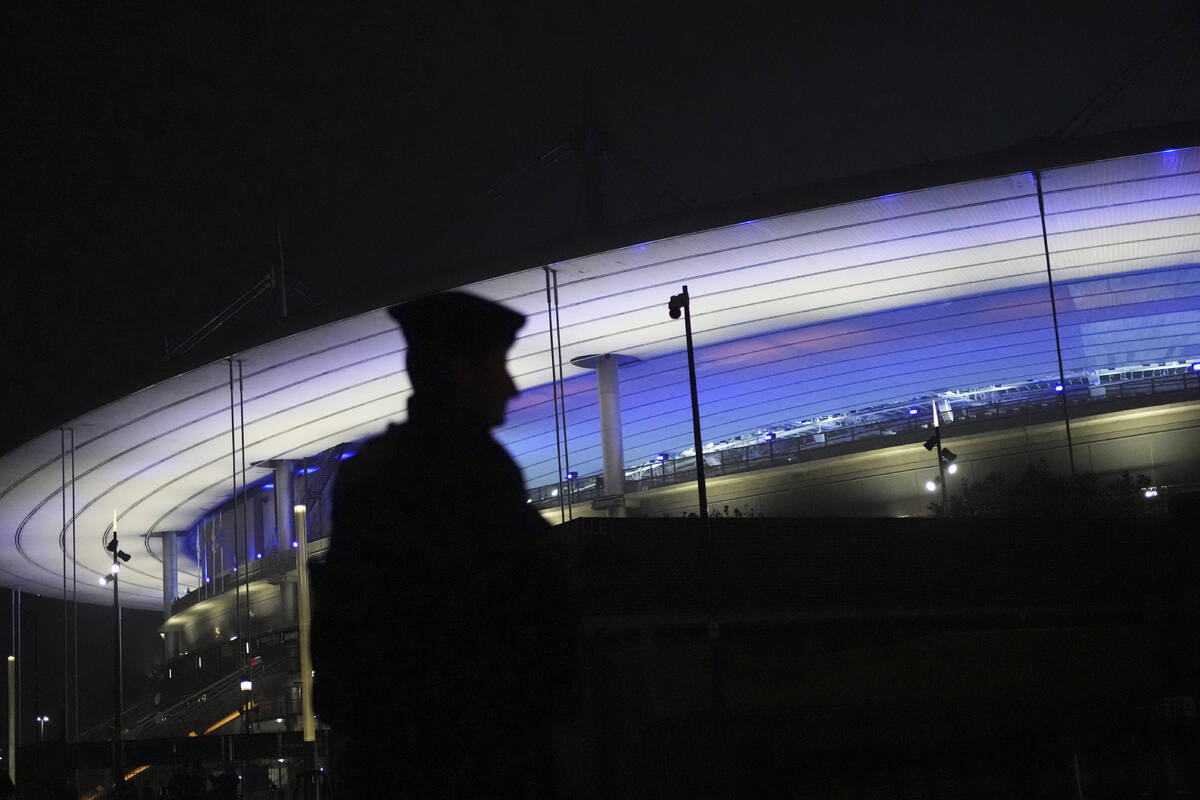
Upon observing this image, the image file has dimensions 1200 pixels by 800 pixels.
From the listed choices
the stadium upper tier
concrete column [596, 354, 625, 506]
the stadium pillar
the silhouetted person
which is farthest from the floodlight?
concrete column [596, 354, 625, 506]

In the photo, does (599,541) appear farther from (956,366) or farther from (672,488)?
(956,366)

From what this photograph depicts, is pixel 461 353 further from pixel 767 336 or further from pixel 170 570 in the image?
pixel 170 570

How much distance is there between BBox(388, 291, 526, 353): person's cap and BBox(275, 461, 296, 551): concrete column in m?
45.3

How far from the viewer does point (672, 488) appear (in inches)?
1615

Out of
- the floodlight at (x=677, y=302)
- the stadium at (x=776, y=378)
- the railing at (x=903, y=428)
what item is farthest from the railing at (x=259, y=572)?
the floodlight at (x=677, y=302)

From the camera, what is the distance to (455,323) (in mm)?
2414

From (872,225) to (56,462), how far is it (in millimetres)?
27495

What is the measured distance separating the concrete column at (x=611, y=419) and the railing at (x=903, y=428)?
0.90 meters

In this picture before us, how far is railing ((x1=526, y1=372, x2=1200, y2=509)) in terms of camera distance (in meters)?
38.0

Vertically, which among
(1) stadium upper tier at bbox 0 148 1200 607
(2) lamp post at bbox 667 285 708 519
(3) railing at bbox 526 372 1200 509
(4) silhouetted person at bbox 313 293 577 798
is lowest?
(4) silhouetted person at bbox 313 293 577 798

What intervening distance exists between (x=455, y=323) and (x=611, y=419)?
1463 inches

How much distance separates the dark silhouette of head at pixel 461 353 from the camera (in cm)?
238

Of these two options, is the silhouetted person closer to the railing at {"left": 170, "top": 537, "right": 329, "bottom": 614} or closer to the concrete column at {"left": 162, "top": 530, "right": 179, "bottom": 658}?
the railing at {"left": 170, "top": 537, "right": 329, "bottom": 614}

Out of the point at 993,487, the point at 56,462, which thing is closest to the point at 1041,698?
the point at 993,487
